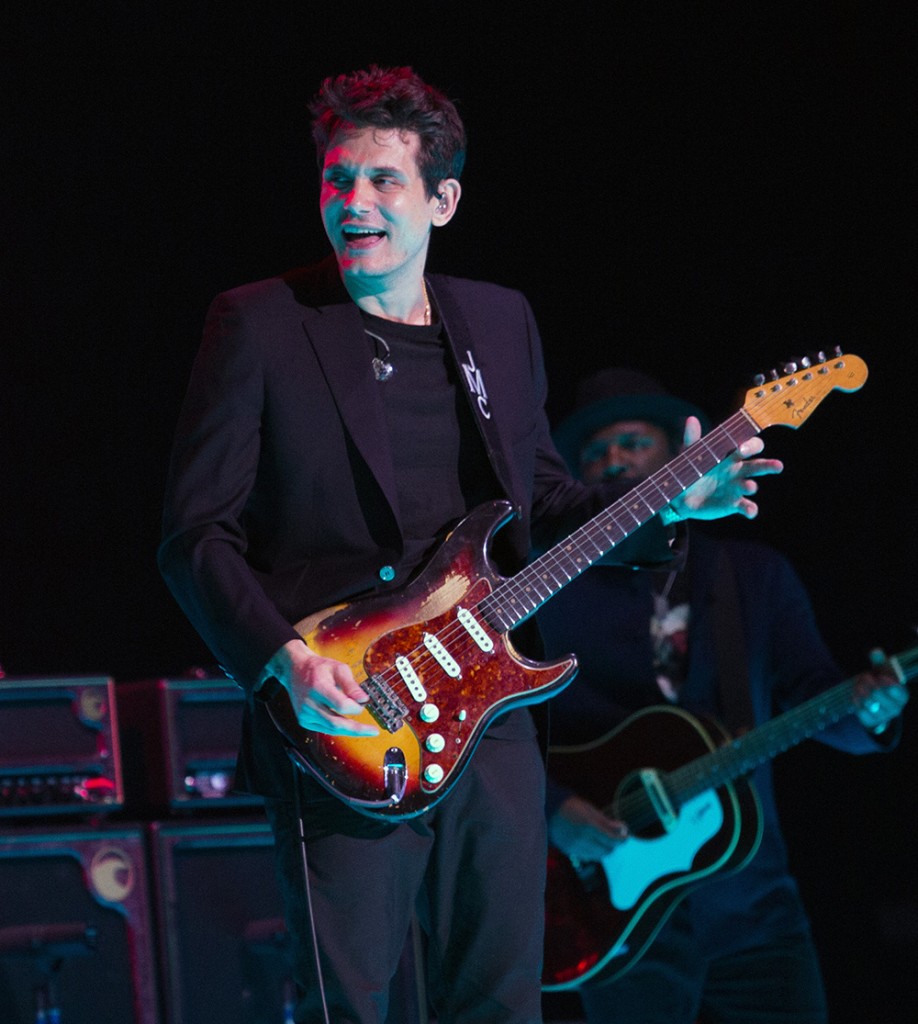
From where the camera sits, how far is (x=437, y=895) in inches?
91.6

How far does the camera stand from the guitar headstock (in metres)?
2.65

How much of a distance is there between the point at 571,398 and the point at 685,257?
0.66 meters

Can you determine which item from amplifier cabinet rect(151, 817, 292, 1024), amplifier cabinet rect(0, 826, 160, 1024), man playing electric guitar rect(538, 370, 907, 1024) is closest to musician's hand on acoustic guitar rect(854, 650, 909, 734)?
man playing electric guitar rect(538, 370, 907, 1024)

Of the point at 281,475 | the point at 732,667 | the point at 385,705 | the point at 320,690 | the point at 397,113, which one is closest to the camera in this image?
the point at 320,690

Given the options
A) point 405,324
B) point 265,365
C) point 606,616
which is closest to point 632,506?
point 405,324

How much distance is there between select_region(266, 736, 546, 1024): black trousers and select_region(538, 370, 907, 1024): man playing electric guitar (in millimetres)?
1330

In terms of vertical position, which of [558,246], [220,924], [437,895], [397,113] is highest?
[558,246]

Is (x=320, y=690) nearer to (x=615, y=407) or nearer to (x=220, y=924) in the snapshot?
(x=220, y=924)

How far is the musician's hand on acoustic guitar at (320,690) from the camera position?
2.12 metres

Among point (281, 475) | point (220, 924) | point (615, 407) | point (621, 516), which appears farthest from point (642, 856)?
point (281, 475)

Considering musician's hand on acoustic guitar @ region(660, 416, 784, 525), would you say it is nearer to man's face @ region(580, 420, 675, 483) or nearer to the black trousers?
the black trousers

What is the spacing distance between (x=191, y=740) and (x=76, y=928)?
1.93ft

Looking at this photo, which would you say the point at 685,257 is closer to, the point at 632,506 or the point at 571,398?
the point at 571,398

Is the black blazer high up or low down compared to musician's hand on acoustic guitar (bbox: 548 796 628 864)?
up
